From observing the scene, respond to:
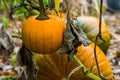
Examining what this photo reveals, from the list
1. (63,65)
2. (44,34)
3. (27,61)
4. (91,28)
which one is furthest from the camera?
(91,28)

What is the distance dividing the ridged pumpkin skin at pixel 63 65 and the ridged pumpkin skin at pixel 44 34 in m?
0.61

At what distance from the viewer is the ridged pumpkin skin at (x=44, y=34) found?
6.07ft

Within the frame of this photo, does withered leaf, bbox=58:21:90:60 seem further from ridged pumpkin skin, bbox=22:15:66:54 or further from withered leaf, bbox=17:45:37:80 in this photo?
withered leaf, bbox=17:45:37:80

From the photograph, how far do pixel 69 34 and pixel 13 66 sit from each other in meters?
1.63

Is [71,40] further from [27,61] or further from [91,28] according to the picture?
[91,28]

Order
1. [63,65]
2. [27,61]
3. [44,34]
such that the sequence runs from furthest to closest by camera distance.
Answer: [63,65]
[27,61]
[44,34]

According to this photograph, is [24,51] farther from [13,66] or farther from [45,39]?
[13,66]

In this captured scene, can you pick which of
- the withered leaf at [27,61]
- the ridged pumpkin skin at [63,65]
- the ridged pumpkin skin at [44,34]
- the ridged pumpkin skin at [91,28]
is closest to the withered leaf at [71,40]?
the ridged pumpkin skin at [44,34]

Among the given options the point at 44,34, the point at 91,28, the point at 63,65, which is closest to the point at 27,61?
the point at 63,65

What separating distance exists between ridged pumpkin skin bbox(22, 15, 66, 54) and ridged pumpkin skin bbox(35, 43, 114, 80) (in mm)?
607

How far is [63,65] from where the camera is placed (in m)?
2.50

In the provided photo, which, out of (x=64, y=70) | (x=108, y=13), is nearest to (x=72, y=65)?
(x=64, y=70)

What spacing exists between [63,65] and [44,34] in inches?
26.7

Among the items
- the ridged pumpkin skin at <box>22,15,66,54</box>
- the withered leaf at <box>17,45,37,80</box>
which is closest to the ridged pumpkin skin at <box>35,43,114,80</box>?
the withered leaf at <box>17,45,37,80</box>
